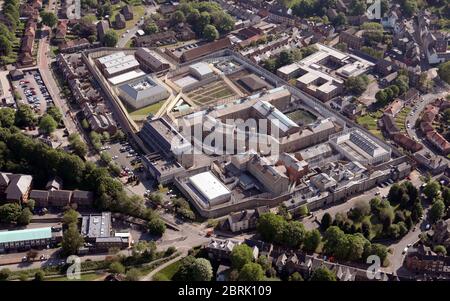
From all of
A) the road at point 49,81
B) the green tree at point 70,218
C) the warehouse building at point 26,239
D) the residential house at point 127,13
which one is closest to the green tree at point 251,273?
the green tree at point 70,218

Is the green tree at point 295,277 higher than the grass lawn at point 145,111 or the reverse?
higher

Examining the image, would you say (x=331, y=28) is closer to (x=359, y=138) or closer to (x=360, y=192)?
(x=359, y=138)

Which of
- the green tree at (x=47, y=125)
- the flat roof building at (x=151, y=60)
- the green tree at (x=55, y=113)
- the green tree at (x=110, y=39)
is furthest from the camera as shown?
the green tree at (x=110, y=39)

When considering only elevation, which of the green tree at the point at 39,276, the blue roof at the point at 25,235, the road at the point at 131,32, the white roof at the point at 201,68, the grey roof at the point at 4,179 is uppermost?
the white roof at the point at 201,68

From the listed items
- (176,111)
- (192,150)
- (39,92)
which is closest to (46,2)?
(39,92)

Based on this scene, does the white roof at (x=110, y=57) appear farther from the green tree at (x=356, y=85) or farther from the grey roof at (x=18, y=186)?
the green tree at (x=356, y=85)

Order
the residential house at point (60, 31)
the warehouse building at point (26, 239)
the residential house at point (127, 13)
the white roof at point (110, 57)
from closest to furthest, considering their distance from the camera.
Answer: the warehouse building at point (26, 239) → the white roof at point (110, 57) → the residential house at point (60, 31) → the residential house at point (127, 13)
